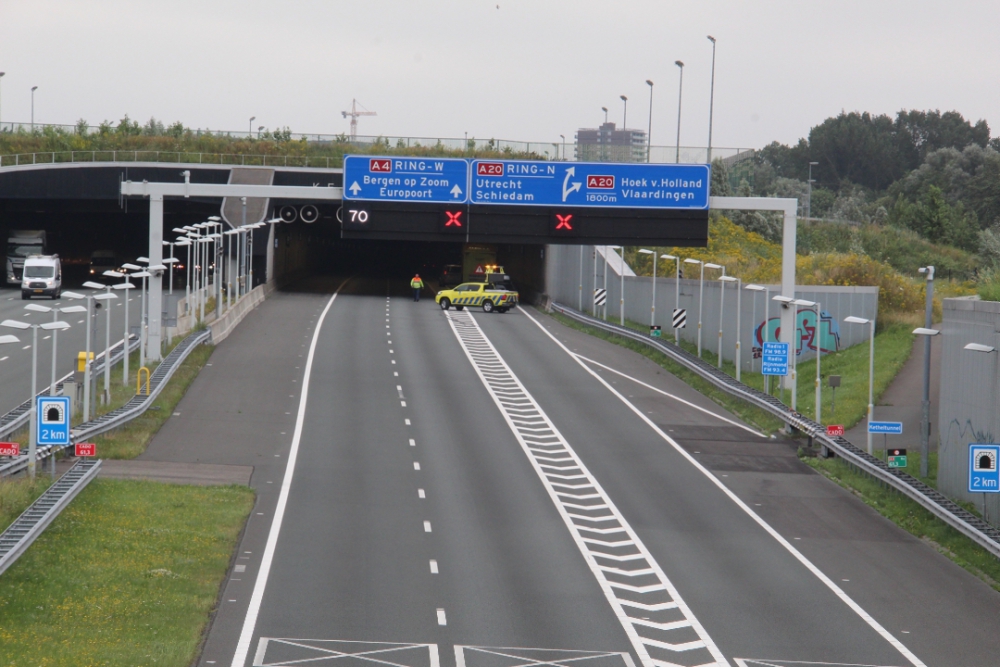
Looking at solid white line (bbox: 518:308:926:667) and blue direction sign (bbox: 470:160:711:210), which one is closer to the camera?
solid white line (bbox: 518:308:926:667)

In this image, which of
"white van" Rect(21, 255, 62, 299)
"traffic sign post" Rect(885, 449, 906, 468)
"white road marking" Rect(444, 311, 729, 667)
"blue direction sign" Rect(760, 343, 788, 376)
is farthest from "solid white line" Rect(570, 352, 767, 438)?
"white van" Rect(21, 255, 62, 299)

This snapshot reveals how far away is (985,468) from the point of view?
23.7 meters

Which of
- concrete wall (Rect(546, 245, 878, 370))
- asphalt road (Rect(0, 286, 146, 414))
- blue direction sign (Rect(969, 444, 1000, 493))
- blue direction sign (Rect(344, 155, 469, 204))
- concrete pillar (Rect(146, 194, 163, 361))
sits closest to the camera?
blue direction sign (Rect(969, 444, 1000, 493))

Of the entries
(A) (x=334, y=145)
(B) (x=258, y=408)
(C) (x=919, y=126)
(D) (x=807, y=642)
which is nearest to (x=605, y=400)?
(B) (x=258, y=408)

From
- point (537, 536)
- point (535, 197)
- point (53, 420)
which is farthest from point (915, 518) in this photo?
point (53, 420)

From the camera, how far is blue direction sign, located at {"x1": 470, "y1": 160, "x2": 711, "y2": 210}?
41156 millimetres

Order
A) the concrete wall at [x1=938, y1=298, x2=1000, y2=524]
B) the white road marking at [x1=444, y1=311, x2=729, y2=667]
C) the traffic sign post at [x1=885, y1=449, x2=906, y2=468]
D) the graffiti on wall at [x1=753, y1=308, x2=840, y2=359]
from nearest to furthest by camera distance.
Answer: the white road marking at [x1=444, y1=311, x2=729, y2=667] → the concrete wall at [x1=938, y1=298, x2=1000, y2=524] → the traffic sign post at [x1=885, y1=449, x2=906, y2=468] → the graffiti on wall at [x1=753, y1=308, x2=840, y2=359]

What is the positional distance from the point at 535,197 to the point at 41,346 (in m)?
24.5

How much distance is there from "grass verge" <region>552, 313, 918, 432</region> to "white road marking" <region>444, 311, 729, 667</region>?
7.40 m

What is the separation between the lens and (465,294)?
70.8 meters

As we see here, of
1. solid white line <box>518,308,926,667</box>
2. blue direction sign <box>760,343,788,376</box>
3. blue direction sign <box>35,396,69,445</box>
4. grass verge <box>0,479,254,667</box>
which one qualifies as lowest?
solid white line <box>518,308,926,667</box>

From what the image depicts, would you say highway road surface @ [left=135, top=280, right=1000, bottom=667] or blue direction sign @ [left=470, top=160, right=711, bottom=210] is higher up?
blue direction sign @ [left=470, top=160, right=711, bottom=210]

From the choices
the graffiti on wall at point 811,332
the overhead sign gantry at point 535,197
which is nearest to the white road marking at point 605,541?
the overhead sign gantry at point 535,197

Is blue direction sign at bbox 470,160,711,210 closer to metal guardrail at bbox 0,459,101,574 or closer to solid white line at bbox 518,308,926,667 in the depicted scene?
solid white line at bbox 518,308,926,667
